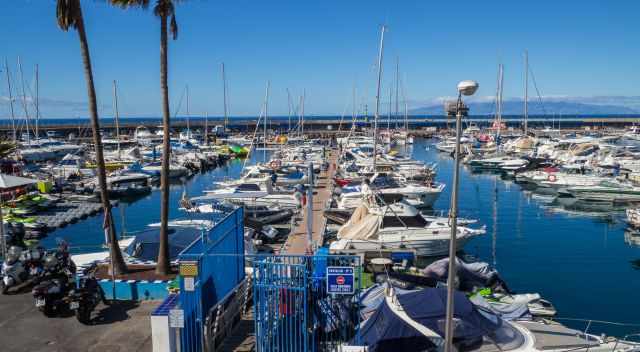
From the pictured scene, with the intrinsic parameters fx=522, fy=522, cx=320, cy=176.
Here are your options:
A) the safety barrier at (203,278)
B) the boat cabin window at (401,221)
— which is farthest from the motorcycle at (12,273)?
the boat cabin window at (401,221)

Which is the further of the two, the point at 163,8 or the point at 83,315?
the point at 163,8

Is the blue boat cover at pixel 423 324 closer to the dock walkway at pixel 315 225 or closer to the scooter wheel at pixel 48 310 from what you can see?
the scooter wheel at pixel 48 310

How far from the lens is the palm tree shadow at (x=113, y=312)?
12570 millimetres

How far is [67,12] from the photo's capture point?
13.7 m

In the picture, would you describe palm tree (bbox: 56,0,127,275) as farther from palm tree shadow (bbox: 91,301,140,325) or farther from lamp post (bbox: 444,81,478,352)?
lamp post (bbox: 444,81,478,352)

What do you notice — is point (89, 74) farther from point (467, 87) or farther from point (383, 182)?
point (383, 182)

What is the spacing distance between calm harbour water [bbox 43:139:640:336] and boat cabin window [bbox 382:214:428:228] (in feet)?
15.3

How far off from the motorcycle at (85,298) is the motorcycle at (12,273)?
333 cm

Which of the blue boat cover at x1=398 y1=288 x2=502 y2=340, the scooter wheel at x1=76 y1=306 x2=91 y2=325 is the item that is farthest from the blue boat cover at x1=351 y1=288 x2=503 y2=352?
the scooter wheel at x1=76 y1=306 x2=91 y2=325

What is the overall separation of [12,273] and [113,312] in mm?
4205

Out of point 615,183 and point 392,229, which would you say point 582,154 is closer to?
point 615,183

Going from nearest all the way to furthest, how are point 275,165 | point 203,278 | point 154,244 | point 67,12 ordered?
point 203,278 < point 67,12 < point 154,244 < point 275,165

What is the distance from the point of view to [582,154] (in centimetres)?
6353

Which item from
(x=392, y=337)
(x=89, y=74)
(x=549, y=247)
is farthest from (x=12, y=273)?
(x=549, y=247)
